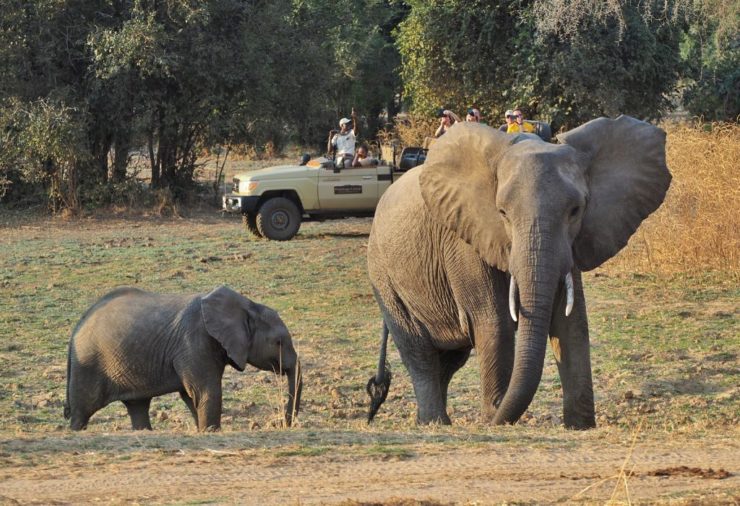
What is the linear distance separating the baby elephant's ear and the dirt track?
13.3ft

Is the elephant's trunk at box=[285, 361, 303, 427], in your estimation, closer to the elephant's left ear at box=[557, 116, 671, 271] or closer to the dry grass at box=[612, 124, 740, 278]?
the elephant's left ear at box=[557, 116, 671, 271]

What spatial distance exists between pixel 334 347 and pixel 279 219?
9055 millimetres

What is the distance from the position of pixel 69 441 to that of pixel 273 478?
168 cm

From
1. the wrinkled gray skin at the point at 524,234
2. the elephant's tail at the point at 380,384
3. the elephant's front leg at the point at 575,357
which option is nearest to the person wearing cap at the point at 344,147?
the elephant's tail at the point at 380,384

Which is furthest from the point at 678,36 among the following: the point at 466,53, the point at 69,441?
the point at 69,441

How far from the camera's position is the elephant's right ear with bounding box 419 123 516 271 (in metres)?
9.07

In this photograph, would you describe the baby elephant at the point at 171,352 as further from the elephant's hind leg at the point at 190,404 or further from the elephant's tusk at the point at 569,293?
the elephant's tusk at the point at 569,293

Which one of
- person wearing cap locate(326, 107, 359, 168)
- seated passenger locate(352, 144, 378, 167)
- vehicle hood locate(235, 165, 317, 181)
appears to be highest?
person wearing cap locate(326, 107, 359, 168)

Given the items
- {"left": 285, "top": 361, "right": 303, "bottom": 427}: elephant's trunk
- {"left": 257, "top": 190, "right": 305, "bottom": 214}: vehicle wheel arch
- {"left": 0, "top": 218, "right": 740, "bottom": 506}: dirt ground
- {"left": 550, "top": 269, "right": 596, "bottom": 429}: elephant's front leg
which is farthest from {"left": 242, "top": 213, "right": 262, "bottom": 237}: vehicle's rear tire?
{"left": 550, "top": 269, "right": 596, "bottom": 429}: elephant's front leg

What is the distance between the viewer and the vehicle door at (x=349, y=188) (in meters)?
22.8

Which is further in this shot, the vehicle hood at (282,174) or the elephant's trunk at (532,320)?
the vehicle hood at (282,174)

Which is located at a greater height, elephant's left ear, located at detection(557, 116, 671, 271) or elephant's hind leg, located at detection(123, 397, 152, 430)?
elephant's left ear, located at detection(557, 116, 671, 271)

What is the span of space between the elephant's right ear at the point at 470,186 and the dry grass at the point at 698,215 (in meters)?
8.14

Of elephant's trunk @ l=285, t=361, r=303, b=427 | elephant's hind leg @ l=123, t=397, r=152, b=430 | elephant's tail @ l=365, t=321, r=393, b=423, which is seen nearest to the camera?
elephant's trunk @ l=285, t=361, r=303, b=427
